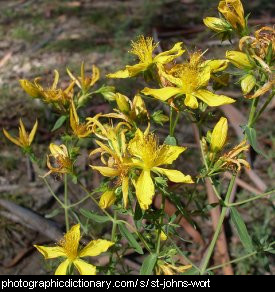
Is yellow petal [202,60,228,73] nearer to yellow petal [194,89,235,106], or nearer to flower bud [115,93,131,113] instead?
yellow petal [194,89,235,106]

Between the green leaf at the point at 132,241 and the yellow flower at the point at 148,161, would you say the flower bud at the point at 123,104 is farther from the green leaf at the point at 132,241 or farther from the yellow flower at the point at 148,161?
the green leaf at the point at 132,241

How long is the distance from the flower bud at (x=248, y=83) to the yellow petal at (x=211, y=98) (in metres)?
0.05

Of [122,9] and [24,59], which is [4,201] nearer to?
[24,59]

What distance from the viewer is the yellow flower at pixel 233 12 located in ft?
5.03

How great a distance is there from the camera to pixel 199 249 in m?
2.58

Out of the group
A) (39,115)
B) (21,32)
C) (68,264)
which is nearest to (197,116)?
(68,264)

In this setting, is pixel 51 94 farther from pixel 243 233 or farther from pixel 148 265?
pixel 243 233

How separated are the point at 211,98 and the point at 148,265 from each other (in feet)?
1.85

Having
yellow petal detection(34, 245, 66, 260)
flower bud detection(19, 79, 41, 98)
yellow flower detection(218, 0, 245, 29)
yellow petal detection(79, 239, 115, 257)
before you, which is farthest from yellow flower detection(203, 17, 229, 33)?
yellow petal detection(34, 245, 66, 260)

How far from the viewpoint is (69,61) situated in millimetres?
4012

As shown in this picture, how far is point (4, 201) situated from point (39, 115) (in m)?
0.81

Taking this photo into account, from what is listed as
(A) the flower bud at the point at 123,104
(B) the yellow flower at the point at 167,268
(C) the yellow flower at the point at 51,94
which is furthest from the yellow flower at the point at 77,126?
(B) the yellow flower at the point at 167,268

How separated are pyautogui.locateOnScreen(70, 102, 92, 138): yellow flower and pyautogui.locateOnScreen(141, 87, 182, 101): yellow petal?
0.32 metres

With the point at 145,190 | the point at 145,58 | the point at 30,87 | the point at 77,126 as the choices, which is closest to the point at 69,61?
the point at 30,87
